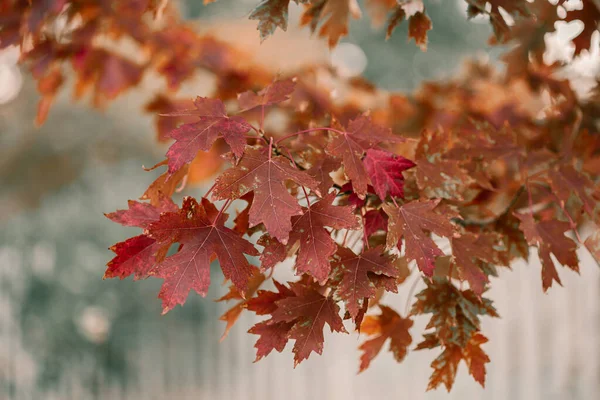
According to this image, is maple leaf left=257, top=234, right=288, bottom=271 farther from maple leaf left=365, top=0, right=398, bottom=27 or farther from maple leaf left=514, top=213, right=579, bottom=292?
maple leaf left=365, top=0, right=398, bottom=27

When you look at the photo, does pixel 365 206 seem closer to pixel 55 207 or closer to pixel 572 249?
pixel 572 249

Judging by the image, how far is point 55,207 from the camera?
4.73 metres

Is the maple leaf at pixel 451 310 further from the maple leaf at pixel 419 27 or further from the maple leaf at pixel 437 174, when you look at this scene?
the maple leaf at pixel 419 27

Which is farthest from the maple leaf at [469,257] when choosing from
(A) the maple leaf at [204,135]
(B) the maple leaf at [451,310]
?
(A) the maple leaf at [204,135]

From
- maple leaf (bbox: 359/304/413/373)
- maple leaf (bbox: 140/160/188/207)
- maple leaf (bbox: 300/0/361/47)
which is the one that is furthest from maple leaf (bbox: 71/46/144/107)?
maple leaf (bbox: 359/304/413/373)

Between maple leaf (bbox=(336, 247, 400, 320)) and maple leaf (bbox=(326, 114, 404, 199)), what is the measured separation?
62 mm

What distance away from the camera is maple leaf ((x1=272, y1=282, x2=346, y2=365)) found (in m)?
0.60

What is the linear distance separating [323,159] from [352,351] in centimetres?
278

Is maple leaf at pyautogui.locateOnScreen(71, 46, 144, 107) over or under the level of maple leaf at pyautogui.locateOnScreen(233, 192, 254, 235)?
over

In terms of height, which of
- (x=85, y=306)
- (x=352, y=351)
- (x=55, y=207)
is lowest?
(x=352, y=351)

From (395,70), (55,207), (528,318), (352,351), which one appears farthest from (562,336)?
(395,70)

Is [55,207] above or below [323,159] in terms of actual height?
above

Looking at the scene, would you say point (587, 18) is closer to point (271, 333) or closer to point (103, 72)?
point (271, 333)

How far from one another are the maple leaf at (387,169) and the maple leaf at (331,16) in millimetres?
267
